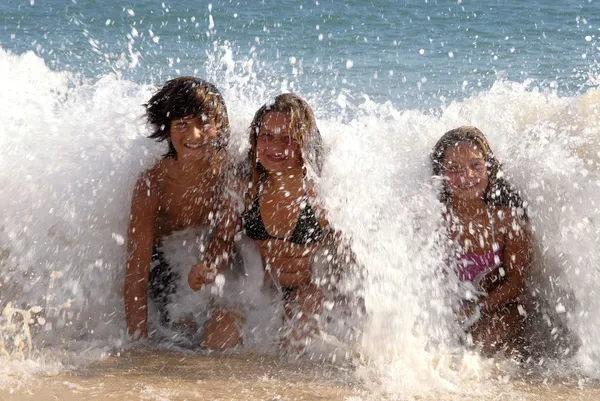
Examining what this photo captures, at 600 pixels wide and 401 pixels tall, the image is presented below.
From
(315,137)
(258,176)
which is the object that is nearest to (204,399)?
(258,176)

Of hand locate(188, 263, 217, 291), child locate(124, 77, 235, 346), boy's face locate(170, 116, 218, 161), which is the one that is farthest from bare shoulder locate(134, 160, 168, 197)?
hand locate(188, 263, 217, 291)

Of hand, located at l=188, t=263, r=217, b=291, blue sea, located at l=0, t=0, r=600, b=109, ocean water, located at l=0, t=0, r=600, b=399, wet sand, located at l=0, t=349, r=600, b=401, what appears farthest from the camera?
blue sea, located at l=0, t=0, r=600, b=109

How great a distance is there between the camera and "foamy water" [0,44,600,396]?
303cm

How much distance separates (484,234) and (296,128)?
41.7 inches

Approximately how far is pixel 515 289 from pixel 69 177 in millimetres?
2352

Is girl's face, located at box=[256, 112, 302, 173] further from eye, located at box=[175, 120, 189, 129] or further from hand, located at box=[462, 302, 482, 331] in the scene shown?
hand, located at box=[462, 302, 482, 331]

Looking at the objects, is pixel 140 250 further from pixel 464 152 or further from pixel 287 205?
pixel 464 152

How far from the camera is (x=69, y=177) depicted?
3768 millimetres

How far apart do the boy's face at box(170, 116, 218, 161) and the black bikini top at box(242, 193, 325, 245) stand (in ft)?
1.14

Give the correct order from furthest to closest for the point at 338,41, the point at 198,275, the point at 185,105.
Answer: the point at 338,41, the point at 185,105, the point at 198,275

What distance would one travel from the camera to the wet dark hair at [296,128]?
3.35 m

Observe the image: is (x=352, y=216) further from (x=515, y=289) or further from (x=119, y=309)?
(x=119, y=309)

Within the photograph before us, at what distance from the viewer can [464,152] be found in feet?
11.5

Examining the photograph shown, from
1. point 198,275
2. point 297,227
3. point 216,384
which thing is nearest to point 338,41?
point 297,227
